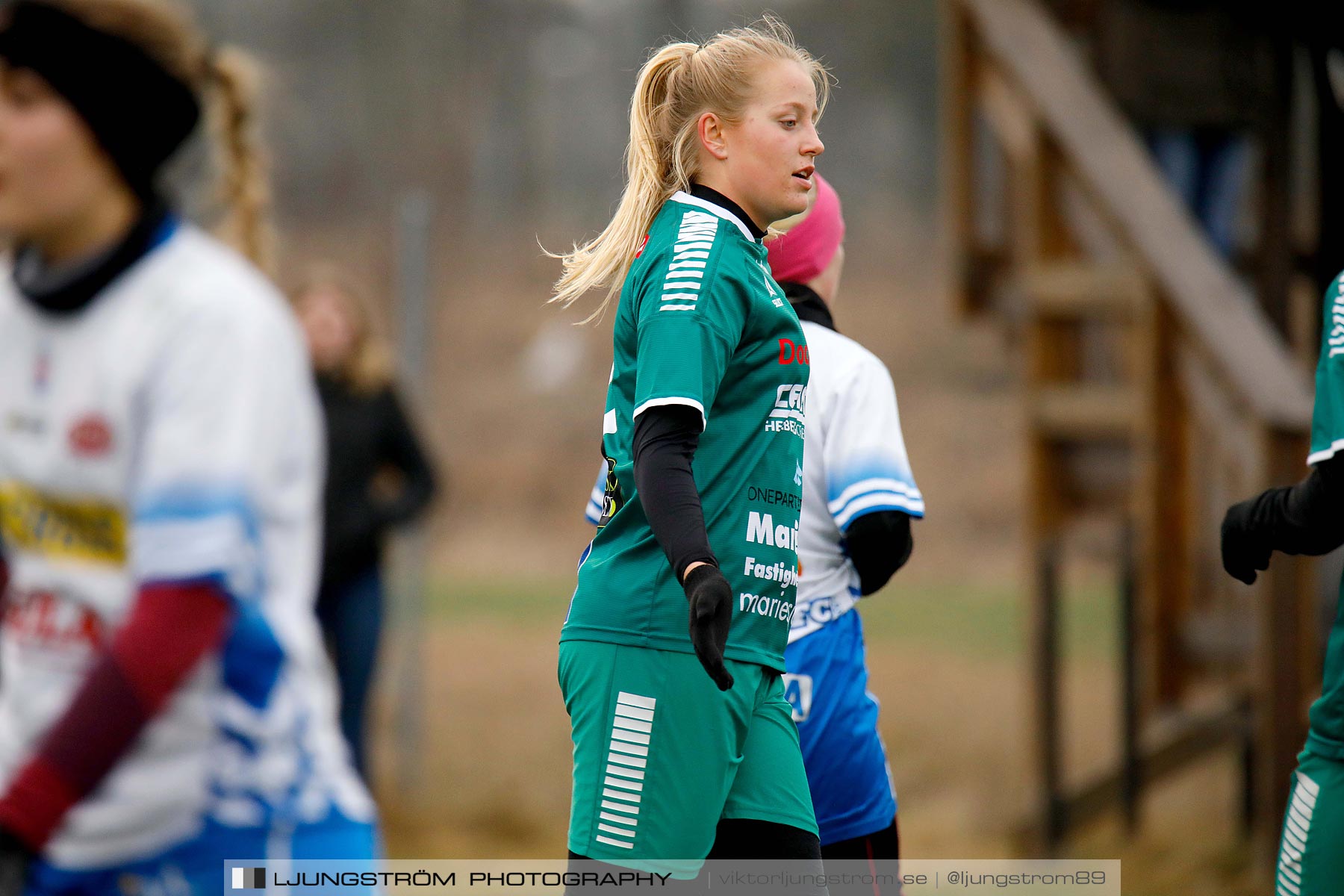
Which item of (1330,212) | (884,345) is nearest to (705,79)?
(1330,212)

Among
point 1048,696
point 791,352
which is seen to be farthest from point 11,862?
point 1048,696

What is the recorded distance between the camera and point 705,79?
259 centimetres

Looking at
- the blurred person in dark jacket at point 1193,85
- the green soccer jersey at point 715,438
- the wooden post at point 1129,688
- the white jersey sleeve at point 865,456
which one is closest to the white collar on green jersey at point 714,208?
the green soccer jersey at point 715,438

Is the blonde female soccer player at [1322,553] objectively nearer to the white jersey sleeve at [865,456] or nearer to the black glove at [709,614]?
the white jersey sleeve at [865,456]

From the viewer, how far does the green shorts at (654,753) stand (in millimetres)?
2414

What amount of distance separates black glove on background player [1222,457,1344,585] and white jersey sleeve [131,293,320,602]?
165 cm

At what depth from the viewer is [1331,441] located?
2.58m

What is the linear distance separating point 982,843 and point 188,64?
214 inches

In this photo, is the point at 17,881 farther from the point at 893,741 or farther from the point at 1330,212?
the point at 893,741

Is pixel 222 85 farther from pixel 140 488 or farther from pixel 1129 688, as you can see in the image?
pixel 1129 688

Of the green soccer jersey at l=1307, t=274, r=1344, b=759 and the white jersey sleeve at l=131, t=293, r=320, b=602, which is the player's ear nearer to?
the white jersey sleeve at l=131, t=293, r=320, b=602

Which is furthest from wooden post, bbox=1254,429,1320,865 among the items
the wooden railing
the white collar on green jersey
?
the white collar on green jersey

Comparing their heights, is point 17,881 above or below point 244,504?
below

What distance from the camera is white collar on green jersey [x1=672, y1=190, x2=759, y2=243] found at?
255cm
